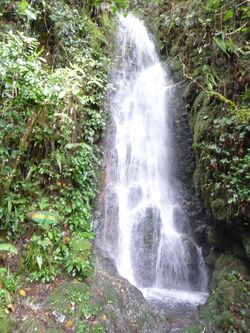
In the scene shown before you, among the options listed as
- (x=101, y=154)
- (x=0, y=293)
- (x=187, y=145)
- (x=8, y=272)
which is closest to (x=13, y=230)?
(x=8, y=272)

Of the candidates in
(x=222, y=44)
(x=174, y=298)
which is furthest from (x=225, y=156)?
(x=174, y=298)

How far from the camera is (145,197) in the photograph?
8047mm

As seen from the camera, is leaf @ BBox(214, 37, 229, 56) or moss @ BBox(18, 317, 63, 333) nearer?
moss @ BBox(18, 317, 63, 333)

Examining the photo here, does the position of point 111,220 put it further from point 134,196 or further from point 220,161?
point 220,161

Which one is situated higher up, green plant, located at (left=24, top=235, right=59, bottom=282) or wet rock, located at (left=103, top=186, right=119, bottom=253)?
wet rock, located at (left=103, top=186, right=119, bottom=253)

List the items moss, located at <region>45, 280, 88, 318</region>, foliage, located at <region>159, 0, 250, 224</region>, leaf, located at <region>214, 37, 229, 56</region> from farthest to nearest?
1. leaf, located at <region>214, 37, 229, 56</region>
2. foliage, located at <region>159, 0, 250, 224</region>
3. moss, located at <region>45, 280, 88, 318</region>

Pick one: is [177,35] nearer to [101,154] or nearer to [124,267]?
[101,154]

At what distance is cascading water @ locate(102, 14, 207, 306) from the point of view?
6.70 metres

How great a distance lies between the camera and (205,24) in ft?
24.7

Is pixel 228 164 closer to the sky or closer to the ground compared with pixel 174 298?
closer to the sky

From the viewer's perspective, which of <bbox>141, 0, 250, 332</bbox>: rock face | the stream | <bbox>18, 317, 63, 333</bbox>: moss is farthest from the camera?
the stream

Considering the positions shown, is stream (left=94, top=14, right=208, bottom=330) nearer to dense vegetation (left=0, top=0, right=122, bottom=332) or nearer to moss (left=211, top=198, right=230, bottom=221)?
dense vegetation (left=0, top=0, right=122, bottom=332)

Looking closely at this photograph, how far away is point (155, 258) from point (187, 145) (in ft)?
12.2

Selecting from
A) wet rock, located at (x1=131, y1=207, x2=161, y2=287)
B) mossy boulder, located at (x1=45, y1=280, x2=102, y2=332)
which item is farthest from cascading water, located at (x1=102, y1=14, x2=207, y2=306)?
mossy boulder, located at (x1=45, y1=280, x2=102, y2=332)
